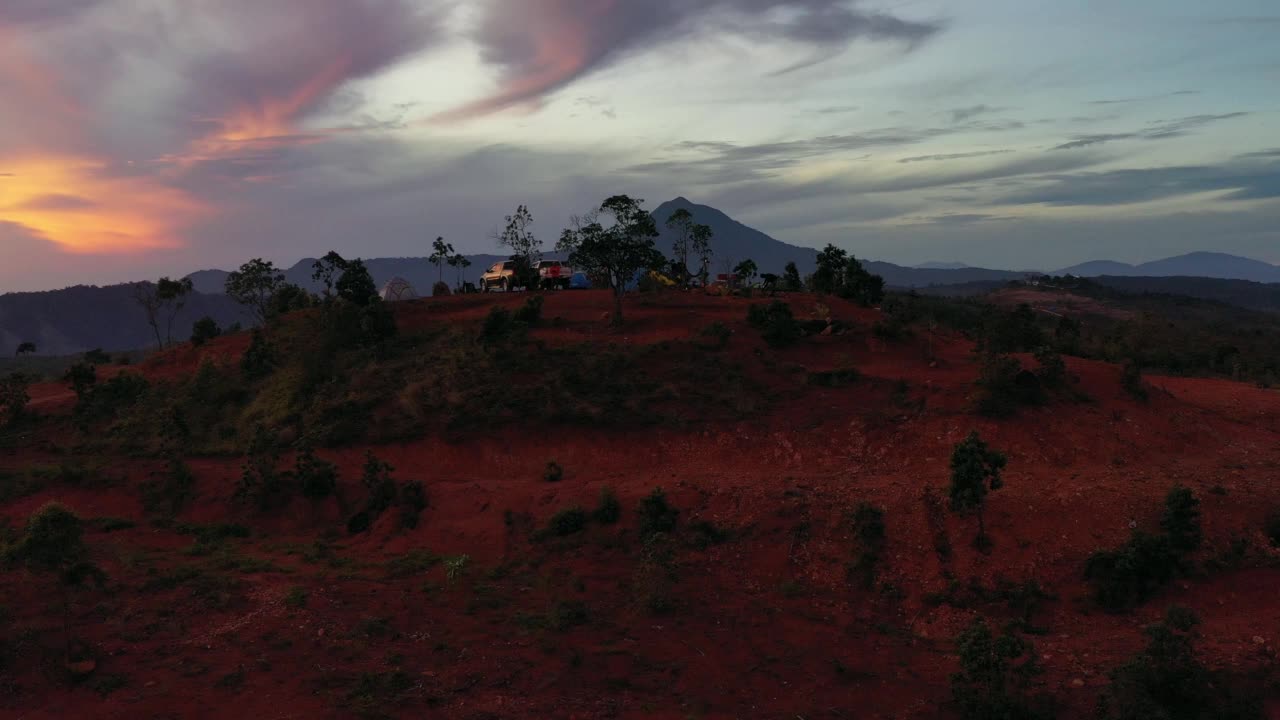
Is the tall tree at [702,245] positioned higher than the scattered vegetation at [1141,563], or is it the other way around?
the tall tree at [702,245]

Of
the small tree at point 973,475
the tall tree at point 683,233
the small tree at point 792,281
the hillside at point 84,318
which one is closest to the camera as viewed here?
the small tree at point 973,475

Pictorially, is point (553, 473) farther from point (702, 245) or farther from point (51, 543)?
point (702, 245)

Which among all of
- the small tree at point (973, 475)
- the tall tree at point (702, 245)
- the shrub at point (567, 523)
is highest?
the tall tree at point (702, 245)

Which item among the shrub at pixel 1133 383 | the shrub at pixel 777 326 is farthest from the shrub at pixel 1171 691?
the shrub at pixel 777 326

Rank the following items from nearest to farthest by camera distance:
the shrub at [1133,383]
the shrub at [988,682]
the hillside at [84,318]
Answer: the shrub at [988,682], the shrub at [1133,383], the hillside at [84,318]

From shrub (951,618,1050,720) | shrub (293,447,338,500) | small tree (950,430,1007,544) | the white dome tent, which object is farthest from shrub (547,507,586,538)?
the white dome tent

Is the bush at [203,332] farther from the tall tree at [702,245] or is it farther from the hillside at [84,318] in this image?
the hillside at [84,318]

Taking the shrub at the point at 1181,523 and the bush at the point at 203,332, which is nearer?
the shrub at the point at 1181,523
